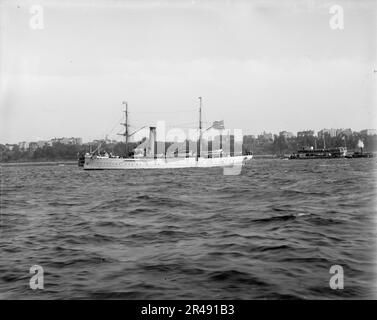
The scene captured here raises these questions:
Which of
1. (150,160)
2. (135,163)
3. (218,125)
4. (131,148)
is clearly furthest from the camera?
(131,148)

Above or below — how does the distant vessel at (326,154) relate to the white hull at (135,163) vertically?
above

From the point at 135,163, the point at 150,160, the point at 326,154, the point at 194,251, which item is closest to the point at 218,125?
the point at 150,160

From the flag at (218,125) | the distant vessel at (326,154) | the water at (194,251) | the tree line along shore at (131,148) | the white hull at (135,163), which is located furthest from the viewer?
the tree line along shore at (131,148)

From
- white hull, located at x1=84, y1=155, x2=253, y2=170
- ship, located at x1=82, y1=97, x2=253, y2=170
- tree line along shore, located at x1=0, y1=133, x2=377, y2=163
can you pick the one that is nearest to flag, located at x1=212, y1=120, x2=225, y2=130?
ship, located at x1=82, y1=97, x2=253, y2=170

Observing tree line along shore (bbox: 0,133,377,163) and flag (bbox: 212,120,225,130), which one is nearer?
flag (bbox: 212,120,225,130)

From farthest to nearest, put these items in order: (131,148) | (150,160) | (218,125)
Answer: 1. (131,148)
2. (218,125)
3. (150,160)

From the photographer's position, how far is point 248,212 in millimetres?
13492

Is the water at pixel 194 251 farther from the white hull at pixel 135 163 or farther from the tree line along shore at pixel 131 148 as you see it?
the tree line along shore at pixel 131 148

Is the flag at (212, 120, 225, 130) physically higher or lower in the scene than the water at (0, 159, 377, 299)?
higher

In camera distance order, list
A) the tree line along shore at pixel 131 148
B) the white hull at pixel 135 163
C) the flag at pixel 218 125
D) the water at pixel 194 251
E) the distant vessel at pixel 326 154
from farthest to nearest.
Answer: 1. the tree line along shore at pixel 131 148
2. the distant vessel at pixel 326 154
3. the flag at pixel 218 125
4. the white hull at pixel 135 163
5. the water at pixel 194 251

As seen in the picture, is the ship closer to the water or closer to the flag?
the flag

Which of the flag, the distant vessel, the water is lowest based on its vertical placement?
the water

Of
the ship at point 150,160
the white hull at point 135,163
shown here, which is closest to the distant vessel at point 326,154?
the ship at point 150,160

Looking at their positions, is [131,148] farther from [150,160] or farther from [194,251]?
[194,251]
